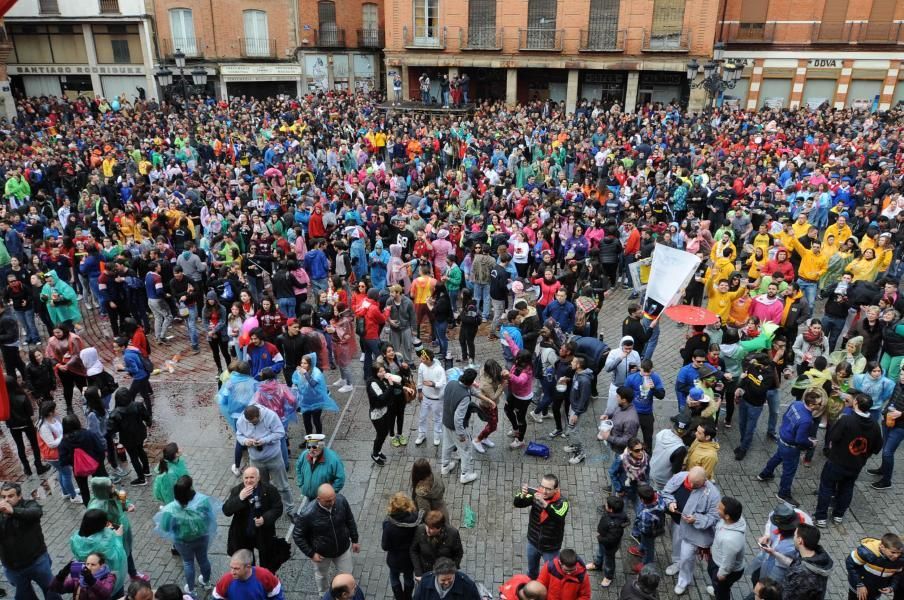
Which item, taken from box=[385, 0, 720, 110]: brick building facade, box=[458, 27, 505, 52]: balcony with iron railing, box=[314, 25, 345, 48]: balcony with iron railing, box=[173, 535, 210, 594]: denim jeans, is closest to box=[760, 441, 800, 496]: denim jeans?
box=[173, 535, 210, 594]: denim jeans

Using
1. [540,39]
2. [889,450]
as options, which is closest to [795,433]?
[889,450]

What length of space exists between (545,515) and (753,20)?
114ft

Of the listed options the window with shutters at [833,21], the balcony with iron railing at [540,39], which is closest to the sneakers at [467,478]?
the balcony with iron railing at [540,39]

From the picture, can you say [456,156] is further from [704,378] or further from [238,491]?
[238,491]

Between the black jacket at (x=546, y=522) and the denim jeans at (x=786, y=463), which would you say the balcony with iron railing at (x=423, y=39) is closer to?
the denim jeans at (x=786, y=463)

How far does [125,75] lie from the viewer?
121 feet

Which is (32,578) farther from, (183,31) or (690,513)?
(183,31)

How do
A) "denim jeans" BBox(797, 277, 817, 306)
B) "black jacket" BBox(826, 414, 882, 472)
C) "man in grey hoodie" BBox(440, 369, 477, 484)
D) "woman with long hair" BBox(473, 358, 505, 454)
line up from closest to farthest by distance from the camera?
"black jacket" BBox(826, 414, 882, 472), "man in grey hoodie" BBox(440, 369, 477, 484), "woman with long hair" BBox(473, 358, 505, 454), "denim jeans" BBox(797, 277, 817, 306)

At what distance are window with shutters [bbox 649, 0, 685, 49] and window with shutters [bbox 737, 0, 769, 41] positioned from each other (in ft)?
15.7

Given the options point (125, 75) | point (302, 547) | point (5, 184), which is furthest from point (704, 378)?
point (125, 75)

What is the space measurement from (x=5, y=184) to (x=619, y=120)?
69.2ft

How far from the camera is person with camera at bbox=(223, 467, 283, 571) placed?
5.80m

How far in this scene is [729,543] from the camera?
564cm

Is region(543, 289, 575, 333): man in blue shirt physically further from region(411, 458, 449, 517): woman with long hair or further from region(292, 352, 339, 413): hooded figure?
region(411, 458, 449, 517): woman with long hair
